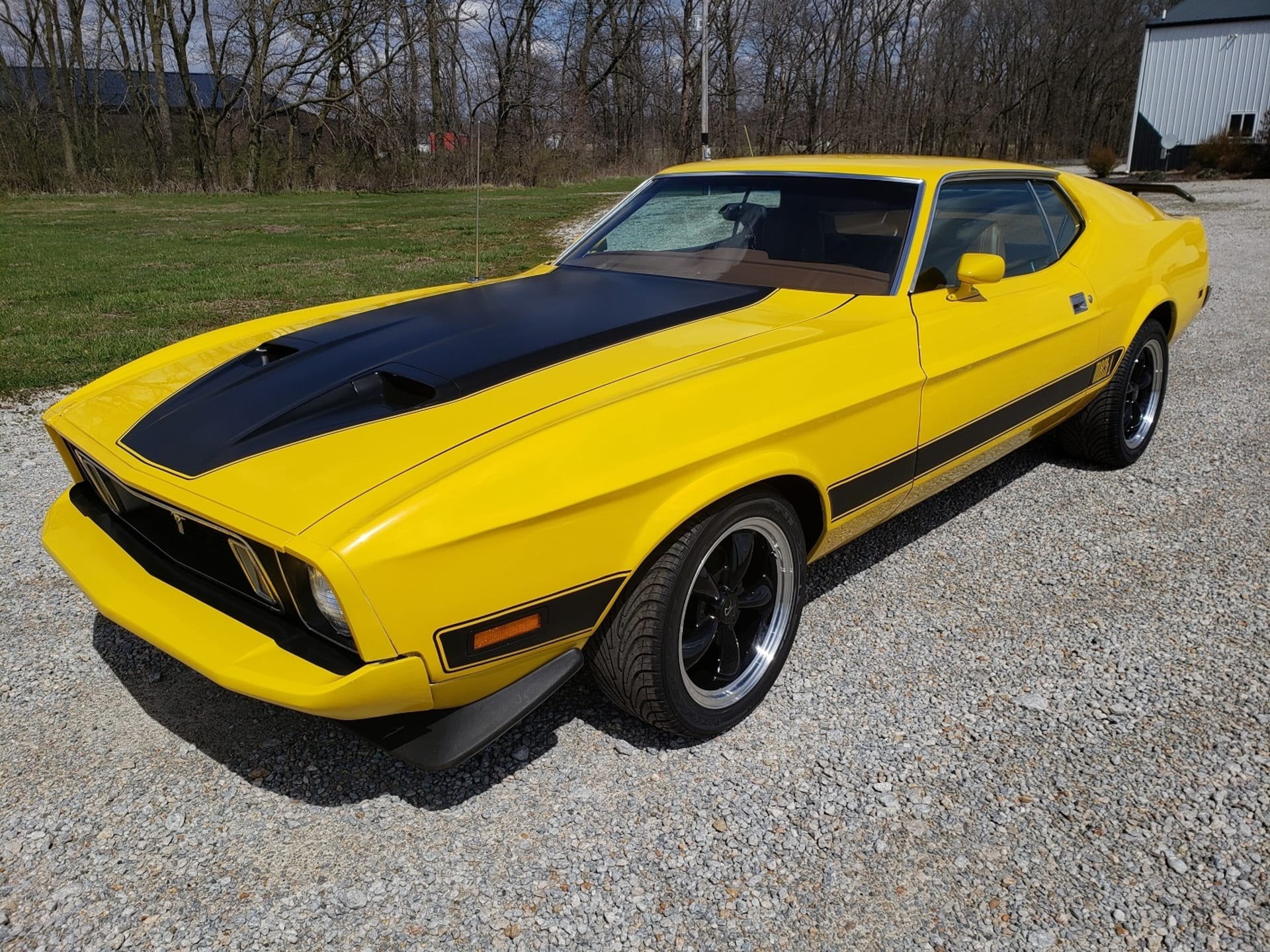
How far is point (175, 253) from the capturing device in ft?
38.6

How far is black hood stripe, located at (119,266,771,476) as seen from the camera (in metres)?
2.12

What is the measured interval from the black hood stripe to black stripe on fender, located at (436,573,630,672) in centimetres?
59

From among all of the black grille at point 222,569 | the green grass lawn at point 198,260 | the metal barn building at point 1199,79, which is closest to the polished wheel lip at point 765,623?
the black grille at point 222,569

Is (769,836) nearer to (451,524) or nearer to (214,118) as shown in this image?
(451,524)

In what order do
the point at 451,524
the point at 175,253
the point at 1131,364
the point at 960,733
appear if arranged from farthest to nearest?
the point at 175,253
the point at 1131,364
the point at 960,733
the point at 451,524

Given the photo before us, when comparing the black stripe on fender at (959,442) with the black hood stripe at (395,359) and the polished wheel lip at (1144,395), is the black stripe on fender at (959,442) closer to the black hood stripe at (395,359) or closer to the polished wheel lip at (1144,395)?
the polished wheel lip at (1144,395)

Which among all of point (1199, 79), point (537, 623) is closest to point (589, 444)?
point (537, 623)

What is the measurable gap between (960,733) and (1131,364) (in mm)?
2253

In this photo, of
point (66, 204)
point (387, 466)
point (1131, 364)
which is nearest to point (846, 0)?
point (66, 204)

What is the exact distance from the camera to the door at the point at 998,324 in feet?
9.06

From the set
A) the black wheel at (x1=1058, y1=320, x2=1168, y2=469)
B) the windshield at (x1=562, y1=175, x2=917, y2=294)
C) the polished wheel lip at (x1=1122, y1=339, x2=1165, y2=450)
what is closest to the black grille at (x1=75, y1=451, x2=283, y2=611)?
the windshield at (x1=562, y1=175, x2=917, y2=294)

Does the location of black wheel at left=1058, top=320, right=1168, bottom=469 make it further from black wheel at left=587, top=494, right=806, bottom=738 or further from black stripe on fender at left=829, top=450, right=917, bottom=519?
black wheel at left=587, top=494, right=806, bottom=738

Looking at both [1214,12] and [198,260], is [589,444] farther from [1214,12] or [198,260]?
[1214,12]

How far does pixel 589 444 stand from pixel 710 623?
0.67m
